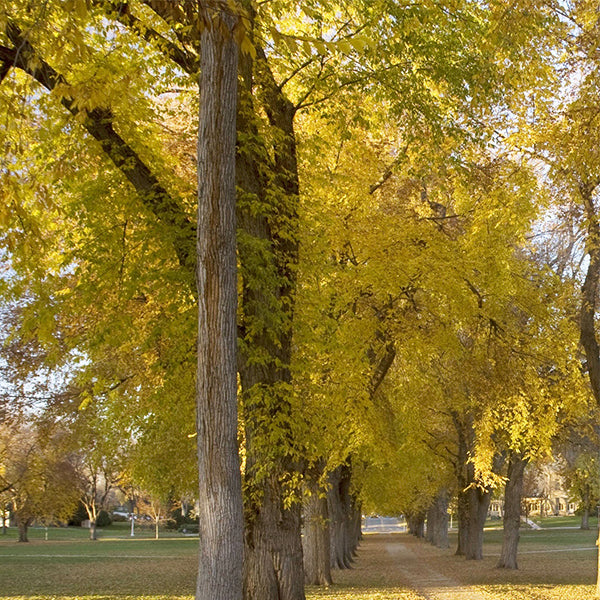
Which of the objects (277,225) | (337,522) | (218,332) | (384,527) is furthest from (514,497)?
(384,527)

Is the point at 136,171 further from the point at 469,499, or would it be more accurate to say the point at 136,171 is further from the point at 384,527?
the point at 384,527

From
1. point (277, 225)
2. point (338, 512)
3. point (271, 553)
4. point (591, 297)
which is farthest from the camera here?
point (338, 512)

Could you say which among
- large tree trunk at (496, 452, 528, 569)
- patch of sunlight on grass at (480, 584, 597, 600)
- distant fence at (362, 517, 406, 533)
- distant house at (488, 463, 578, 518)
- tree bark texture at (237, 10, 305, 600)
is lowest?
distant fence at (362, 517, 406, 533)

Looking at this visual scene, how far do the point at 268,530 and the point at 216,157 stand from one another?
5359 mm

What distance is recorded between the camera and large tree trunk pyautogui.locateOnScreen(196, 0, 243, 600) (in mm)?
7434

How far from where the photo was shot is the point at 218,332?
25.3 ft

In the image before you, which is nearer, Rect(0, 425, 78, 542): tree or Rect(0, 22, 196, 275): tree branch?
Rect(0, 22, 196, 275): tree branch

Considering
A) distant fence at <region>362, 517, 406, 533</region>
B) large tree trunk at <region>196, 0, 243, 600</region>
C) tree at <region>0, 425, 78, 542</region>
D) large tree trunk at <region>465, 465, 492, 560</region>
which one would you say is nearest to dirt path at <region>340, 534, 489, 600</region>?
large tree trunk at <region>465, 465, 492, 560</region>

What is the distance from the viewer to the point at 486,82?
11633 mm

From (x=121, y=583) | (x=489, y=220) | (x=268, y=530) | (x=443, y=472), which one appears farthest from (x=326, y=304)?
(x=443, y=472)

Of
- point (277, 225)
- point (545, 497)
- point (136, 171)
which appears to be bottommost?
point (545, 497)

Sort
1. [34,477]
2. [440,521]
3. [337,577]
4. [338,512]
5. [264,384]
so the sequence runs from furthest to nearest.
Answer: [440,521] → [34,477] → [338,512] → [337,577] → [264,384]

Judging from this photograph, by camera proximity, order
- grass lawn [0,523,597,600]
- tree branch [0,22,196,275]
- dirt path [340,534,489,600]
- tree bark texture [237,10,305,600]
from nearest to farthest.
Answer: tree branch [0,22,196,275]
tree bark texture [237,10,305,600]
dirt path [340,534,489,600]
grass lawn [0,523,597,600]

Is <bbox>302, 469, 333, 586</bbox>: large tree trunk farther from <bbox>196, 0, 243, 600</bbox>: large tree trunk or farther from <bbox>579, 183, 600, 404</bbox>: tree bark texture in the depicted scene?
<bbox>196, 0, 243, 600</bbox>: large tree trunk
